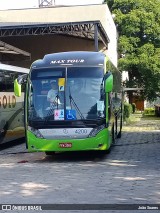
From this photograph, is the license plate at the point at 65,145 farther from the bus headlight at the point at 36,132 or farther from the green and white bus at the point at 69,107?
the bus headlight at the point at 36,132

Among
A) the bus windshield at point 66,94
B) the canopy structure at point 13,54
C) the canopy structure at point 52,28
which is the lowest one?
the bus windshield at point 66,94

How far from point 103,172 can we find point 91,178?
90cm

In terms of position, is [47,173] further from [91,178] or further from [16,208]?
[16,208]

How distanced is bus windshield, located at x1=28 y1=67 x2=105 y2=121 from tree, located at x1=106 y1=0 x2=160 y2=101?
92.5 ft

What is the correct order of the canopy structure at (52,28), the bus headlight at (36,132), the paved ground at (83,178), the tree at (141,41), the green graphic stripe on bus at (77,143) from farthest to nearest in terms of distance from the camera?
the tree at (141,41) < the canopy structure at (52,28) < the bus headlight at (36,132) < the green graphic stripe on bus at (77,143) < the paved ground at (83,178)

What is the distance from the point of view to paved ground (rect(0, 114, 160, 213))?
25.4 feet

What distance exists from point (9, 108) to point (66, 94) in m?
5.32

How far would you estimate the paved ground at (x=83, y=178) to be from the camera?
7.75 m

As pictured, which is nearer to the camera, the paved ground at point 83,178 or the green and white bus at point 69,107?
the paved ground at point 83,178

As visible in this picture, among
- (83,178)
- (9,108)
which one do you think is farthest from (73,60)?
(9,108)

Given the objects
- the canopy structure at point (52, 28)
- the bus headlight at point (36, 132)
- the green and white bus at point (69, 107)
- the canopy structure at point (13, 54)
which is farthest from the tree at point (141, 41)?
the bus headlight at point (36, 132)

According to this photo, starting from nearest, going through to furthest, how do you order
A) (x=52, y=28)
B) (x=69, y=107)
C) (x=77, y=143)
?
1. (x=77, y=143)
2. (x=69, y=107)
3. (x=52, y=28)

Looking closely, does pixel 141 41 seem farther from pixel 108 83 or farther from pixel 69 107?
pixel 69 107

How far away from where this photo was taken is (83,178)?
977cm
